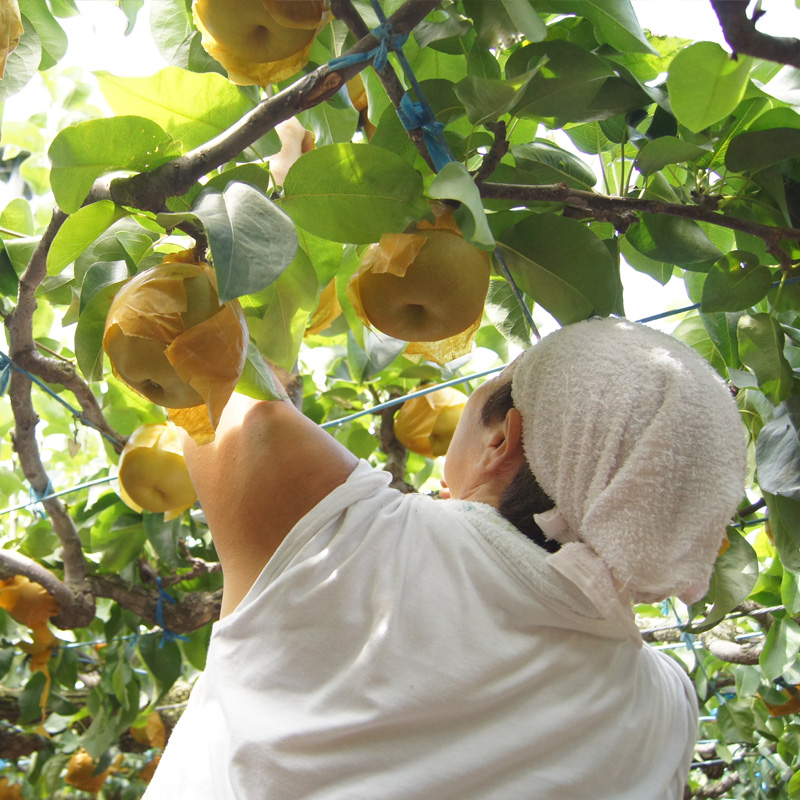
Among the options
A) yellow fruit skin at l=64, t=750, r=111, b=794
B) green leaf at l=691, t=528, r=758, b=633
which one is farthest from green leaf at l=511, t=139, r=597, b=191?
yellow fruit skin at l=64, t=750, r=111, b=794

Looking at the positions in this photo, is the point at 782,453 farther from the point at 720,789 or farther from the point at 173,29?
the point at 720,789

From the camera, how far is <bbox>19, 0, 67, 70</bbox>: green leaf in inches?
39.4

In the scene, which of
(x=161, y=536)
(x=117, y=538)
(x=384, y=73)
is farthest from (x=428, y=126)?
(x=117, y=538)

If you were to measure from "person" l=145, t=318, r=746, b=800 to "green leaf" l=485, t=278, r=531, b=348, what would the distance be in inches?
6.3

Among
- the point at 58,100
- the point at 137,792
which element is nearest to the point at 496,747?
the point at 58,100

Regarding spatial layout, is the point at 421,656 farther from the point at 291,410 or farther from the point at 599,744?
the point at 291,410

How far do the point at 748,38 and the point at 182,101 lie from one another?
459 millimetres

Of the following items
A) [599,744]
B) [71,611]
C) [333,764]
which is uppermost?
[333,764]

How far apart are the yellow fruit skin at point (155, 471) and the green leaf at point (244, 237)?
66 cm

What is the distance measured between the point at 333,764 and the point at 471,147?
1.79 ft

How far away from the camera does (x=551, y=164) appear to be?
812 millimetres

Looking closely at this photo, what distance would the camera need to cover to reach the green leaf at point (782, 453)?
36.6 inches

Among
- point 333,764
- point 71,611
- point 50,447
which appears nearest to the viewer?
point 333,764

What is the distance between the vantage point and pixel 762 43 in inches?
19.3
